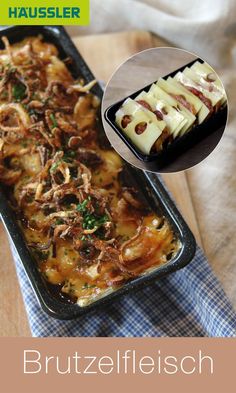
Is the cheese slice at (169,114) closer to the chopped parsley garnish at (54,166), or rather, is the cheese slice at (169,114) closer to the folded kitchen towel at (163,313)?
the chopped parsley garnish at (54,166)

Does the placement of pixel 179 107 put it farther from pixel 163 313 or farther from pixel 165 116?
pixel 163 313

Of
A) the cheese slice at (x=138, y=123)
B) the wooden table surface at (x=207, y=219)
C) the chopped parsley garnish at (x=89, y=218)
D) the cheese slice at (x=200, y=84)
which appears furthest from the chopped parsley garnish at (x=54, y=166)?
the cheese slice at (x=200, y=84)

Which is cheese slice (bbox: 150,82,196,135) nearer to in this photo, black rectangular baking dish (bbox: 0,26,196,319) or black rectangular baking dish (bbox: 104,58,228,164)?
black rectangular baking dish (bbox: 104,58,228,164)

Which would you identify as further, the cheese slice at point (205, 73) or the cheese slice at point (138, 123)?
the cheese slice at point (205, 73)

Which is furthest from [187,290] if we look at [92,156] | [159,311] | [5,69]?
[5,69]

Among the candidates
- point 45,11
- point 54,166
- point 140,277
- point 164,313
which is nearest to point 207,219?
point 164,313

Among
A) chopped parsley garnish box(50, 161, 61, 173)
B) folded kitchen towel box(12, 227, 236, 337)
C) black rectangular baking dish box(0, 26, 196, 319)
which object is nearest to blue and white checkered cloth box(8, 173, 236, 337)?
folded kitchen towel box(12, 227, 236, 337)

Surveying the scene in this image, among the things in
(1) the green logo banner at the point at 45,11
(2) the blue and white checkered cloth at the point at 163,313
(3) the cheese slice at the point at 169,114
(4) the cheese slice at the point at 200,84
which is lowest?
(2) the blue and white checkered cloth at the point at 163,313
